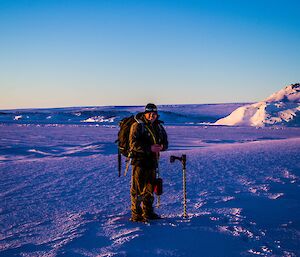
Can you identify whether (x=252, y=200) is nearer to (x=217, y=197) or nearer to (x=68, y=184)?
(x=217, y=197)

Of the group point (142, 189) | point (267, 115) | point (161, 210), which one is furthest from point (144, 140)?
point (267, 115)

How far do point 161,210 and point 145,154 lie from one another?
1.23 metres

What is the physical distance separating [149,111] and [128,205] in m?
1.81

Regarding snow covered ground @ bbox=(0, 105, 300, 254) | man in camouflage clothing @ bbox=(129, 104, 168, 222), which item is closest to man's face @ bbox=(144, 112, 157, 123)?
man in camouflage clothing @ bbox=(129, 104, 168, 222)

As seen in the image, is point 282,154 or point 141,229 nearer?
point 141,229

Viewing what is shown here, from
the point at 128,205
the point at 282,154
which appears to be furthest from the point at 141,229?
the point at 282,154

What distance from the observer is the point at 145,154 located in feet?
13.5

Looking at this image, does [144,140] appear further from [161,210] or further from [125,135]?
[161,210]

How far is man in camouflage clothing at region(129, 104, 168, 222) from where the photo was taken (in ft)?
13.4

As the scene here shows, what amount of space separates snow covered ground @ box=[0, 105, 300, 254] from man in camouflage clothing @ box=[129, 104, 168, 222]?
0.87 feet

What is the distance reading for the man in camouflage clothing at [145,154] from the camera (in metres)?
4.07

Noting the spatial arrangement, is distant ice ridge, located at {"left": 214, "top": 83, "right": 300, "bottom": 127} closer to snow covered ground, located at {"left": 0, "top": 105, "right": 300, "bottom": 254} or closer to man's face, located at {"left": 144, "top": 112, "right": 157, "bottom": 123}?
snow covered ground, located at {"left": 0, "top": 105, "right": 300, "bottom": 254}

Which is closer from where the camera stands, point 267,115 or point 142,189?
point 142,189

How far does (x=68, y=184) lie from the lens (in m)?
6.70
